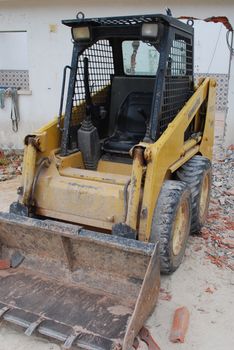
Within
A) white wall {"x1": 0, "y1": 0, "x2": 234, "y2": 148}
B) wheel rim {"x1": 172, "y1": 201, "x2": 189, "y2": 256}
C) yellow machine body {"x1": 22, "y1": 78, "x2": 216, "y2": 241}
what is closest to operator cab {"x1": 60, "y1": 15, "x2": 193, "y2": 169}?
yellow machine body {"x1": 22, "y1": 78, "x2": 216, "y2": 241}

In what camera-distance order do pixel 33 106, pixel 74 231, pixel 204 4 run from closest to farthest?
pixel 74 231 → pixel 204 4 → pixel 33 106

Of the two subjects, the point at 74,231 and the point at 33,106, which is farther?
the point at 33,106

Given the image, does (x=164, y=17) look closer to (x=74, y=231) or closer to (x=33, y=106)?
(x=74, y=231)

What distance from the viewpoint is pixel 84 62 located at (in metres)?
4.23

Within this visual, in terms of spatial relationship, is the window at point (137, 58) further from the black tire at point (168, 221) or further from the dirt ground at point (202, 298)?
the dirt ground at point (202, 298)

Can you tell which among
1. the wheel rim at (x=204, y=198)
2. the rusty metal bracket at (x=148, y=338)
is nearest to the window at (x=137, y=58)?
the wheel rim at (x=204, y=198)

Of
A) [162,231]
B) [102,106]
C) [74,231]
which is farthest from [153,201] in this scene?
[102,106]

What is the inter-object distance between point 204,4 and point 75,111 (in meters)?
4.51

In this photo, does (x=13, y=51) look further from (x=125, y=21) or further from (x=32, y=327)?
(x=32, y=327)

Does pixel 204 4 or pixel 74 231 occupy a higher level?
pixel 204 4

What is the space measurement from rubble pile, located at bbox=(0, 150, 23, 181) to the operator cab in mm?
3100

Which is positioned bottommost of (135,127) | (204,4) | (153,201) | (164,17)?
(153,201)

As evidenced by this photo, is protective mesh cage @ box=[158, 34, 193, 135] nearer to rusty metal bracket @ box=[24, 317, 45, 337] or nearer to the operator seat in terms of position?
the operator seat

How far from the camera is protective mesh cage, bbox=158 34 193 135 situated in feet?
12.6
